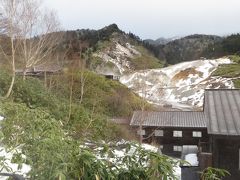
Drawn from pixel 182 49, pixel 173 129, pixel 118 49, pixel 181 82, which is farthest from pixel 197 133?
pixel 182 49

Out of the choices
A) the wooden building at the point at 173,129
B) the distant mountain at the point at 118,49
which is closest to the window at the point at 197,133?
the wooden building at the point at 173,129

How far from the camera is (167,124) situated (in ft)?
81.5

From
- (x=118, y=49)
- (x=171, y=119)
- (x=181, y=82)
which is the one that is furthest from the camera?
(x=118, y=49)

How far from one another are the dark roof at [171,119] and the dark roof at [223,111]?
10846 millimetres

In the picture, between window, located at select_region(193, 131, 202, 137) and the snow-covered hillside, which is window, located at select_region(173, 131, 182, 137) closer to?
window, located at select_region(193, 131, 202, 137)

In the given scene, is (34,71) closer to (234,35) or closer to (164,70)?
(164,70)

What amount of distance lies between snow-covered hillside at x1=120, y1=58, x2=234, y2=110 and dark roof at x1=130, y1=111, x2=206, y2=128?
9894 mm

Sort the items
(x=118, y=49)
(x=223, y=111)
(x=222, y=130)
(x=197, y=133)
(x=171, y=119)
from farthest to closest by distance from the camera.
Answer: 1. (x=118, y=49)
2. (x=171, y=119)
3. (x=197, y=133)
4. (x=223, y=111)
5. (x=222, y=130)

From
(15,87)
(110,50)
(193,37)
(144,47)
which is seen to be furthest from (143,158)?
(193,37)

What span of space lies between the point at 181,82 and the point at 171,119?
25.7m

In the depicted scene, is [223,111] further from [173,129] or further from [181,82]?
[181,82]

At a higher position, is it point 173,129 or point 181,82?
point 181,82

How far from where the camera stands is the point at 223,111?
35.8 ft

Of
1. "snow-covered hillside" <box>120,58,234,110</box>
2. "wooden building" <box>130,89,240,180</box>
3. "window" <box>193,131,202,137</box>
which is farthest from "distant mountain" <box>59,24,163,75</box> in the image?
"wooden building" <box>130,89,240,180</box>
